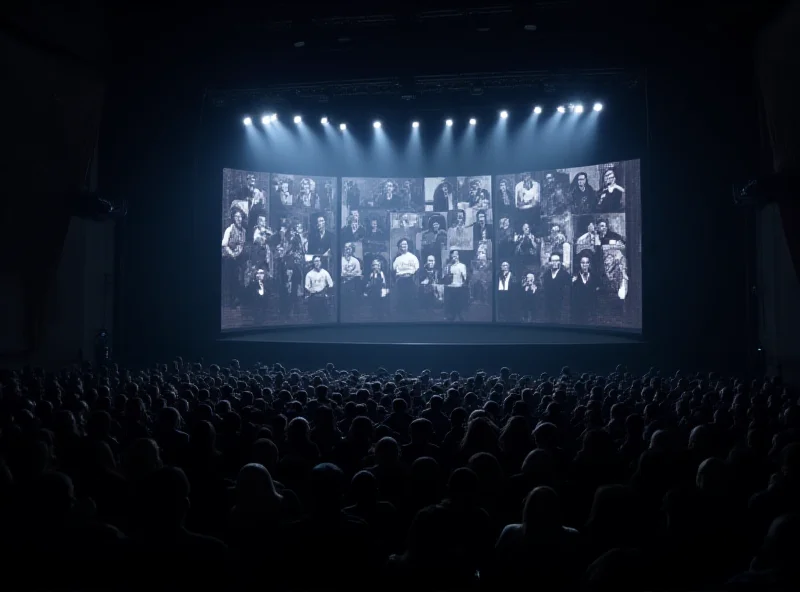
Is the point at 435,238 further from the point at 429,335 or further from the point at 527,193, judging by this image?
the point at 429,335

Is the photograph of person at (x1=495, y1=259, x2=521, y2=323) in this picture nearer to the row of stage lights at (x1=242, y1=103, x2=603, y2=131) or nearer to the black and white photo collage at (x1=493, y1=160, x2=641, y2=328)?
the black and white photo collage at (x1=493, y1=160, x2=641, y2=328)

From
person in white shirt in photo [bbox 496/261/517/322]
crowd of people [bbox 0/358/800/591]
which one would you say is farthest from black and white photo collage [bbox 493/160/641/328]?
crowd of people [bbox 0/358/800/591]

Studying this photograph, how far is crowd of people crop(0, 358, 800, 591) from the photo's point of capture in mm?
3348

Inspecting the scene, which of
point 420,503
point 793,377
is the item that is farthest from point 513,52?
point 420,503

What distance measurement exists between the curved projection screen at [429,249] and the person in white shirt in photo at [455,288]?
0.13ft

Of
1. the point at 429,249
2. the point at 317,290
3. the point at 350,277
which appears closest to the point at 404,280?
the point at 429,249

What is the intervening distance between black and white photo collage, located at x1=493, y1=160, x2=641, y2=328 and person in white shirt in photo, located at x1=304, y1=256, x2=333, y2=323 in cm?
625

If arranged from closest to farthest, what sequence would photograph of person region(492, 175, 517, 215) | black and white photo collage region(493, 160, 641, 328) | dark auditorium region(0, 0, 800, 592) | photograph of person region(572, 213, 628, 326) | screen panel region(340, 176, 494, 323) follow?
dark auditorium region(0, 0, 800, 592) < black and white photo collage region(493, 160, 641, 328) < photograph of person region(572, 213, 628, 326) < photograph of person region(492, 175, 517, 215) < screen panel region(340, 176, 494, 323)

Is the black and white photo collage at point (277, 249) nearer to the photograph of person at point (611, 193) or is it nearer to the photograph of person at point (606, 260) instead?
the photograph of person at point (606, 260)

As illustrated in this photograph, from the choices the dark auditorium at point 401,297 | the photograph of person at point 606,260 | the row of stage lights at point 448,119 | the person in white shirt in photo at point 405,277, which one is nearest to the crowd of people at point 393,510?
the dark auditorium at point 401,297

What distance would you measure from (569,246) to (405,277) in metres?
6.03

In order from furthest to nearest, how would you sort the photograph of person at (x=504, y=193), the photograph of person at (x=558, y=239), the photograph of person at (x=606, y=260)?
the photograph of person at (x=504, y=193), the photograph of person at (x=558, y=239), the photograph of person at (x=606, y=260)

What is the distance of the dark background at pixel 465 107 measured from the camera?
16984mm

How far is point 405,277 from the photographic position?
82.2 ft
